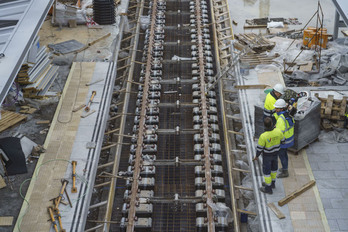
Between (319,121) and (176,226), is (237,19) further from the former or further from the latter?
(176,226)

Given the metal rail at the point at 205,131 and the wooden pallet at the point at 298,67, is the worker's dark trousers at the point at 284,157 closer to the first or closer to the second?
the metal rail at the point at 205,131

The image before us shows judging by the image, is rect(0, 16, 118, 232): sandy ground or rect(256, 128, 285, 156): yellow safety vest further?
rect(0, 16, 118, 232): sandy ground

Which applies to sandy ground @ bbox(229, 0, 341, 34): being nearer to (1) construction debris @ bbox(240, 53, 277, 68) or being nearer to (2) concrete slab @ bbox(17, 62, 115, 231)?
(1) construction debris @ bbox(240, 53, 277, 68)

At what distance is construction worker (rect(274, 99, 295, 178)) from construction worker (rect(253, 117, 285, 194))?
0.27 m

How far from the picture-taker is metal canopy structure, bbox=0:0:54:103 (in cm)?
1420

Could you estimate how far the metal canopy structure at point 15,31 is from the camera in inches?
559

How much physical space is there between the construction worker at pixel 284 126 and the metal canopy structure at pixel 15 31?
268 inches

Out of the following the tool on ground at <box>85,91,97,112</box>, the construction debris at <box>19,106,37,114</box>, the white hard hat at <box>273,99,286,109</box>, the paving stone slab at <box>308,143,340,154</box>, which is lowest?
the paving stone slab at <box>308,143,340,154</box>

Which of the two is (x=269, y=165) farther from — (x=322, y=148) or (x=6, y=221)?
(x=6, y=221)

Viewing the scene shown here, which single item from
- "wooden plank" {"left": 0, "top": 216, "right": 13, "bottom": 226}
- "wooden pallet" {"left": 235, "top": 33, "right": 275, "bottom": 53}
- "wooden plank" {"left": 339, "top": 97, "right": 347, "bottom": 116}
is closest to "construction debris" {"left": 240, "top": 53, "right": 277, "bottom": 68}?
"wooden pallet" {"left": 235, "top": 33, "right": 275, "bottom": 53}

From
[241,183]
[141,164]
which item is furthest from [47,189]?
[241,183]

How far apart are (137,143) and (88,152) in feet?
5.57

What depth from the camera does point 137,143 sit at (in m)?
17.0

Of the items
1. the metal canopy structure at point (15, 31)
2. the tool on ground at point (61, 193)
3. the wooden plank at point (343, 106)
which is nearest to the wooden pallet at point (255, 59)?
the wooden plank at point (343, 106)
